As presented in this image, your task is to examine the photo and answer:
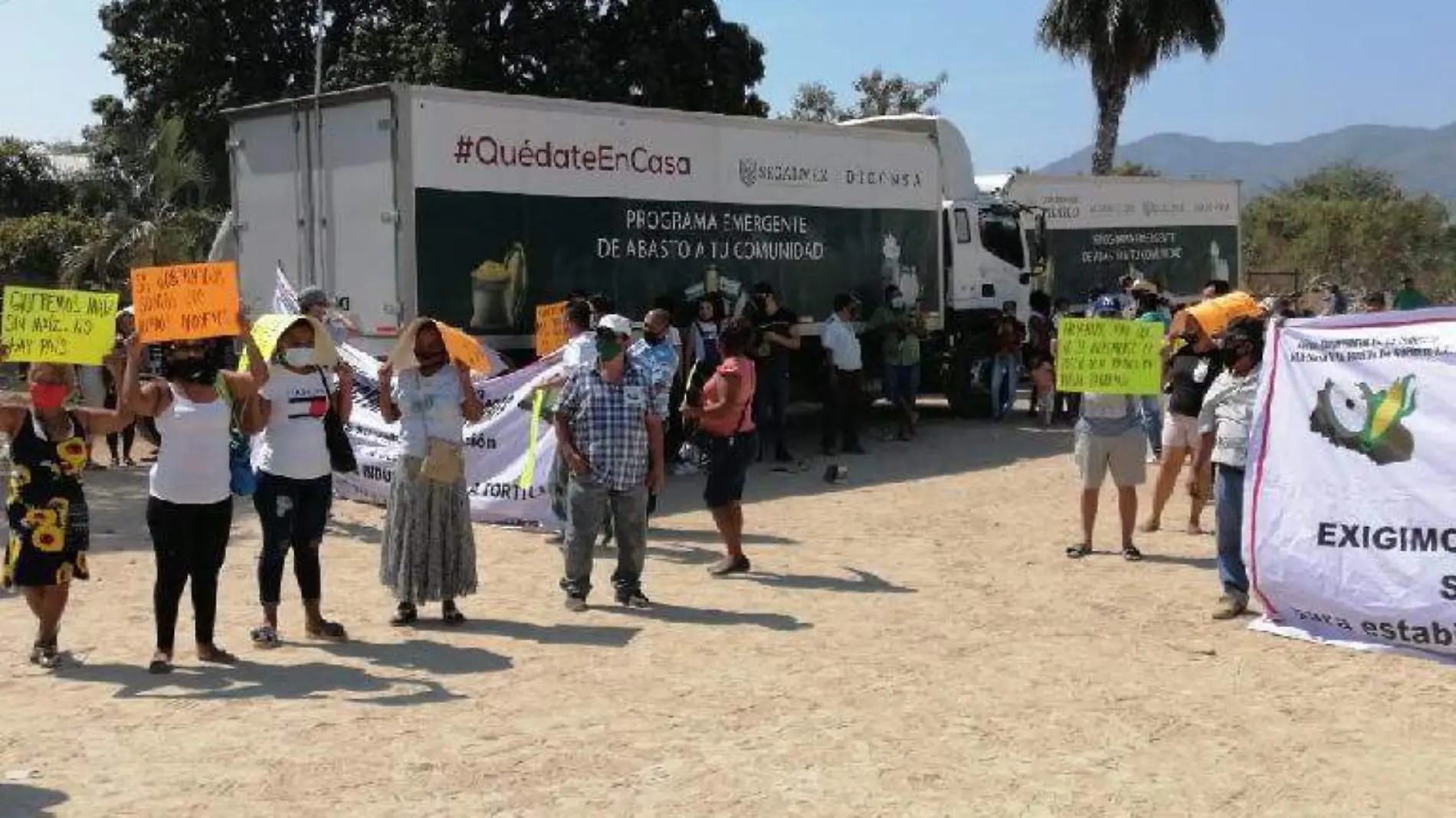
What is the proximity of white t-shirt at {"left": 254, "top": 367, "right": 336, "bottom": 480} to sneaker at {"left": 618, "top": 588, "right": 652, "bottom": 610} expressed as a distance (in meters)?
1.87

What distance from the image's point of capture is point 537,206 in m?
13.0

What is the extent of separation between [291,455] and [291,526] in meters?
0.35

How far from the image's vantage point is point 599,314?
1046 cm

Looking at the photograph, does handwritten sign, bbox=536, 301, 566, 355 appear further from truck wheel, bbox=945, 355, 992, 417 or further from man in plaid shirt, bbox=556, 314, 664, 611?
truck wheel, bbox=945, 355, 992, 417

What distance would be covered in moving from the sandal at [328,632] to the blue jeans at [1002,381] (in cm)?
1248

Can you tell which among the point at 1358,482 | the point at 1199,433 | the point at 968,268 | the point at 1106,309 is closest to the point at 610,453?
the point at 1358,482

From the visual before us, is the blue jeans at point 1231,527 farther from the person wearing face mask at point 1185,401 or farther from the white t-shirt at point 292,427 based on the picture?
the white t-shirt at point 292,427

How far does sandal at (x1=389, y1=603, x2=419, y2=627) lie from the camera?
7451 mm

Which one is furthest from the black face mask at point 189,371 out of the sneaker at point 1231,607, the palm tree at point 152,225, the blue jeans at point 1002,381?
the palm tree at point 152,225

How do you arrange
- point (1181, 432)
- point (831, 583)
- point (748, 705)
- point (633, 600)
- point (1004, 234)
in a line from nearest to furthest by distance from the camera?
1. point (748, 705)
2. point (633, 600)
3. point (831, 583)
4. point (1181, 432)
5. point (1004, 234)

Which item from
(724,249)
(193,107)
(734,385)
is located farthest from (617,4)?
(734,385)

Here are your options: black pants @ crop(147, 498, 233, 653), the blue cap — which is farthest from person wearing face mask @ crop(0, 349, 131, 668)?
the blue cap

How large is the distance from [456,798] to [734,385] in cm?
420

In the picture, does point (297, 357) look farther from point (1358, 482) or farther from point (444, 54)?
point (444, 54)
